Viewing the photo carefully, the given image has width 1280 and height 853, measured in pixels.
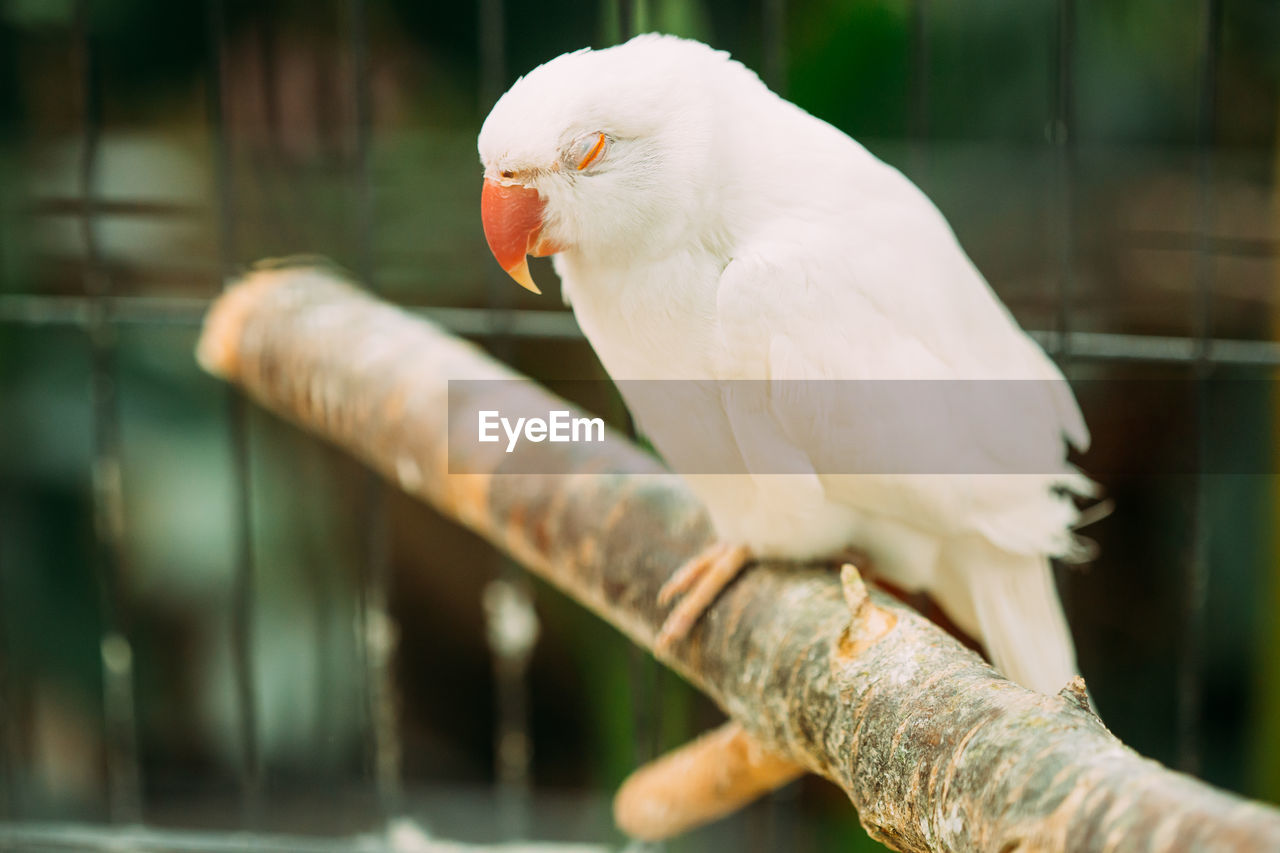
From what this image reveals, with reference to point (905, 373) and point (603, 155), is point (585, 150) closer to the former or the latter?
point (603, 155)

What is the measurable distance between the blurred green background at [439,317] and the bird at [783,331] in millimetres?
312

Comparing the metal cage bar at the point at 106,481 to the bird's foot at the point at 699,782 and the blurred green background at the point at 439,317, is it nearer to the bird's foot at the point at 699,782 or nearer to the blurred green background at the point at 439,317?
the blurred green background at the point at 439,317

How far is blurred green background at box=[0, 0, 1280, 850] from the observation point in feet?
3.67

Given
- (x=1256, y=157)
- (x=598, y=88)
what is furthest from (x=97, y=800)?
(x=1256, y=157)

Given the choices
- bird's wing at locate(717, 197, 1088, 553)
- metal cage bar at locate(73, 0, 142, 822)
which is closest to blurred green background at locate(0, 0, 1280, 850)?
metal cage bar at locate(73, 0, 142, 822)

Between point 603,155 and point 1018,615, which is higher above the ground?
point 603,155

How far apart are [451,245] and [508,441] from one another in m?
0.48

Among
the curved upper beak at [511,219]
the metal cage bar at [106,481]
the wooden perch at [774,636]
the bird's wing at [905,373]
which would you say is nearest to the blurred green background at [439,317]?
the metal cage bar at [106,481]

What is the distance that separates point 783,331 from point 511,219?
6.4 inches

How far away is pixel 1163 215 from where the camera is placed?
1.21 meters

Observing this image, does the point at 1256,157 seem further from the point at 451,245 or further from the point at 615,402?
the point at 451,245

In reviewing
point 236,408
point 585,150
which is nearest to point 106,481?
point 236,408

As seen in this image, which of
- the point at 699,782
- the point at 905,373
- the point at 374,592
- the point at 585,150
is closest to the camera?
the point at 585,150

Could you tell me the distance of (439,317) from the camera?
1.24 metres
